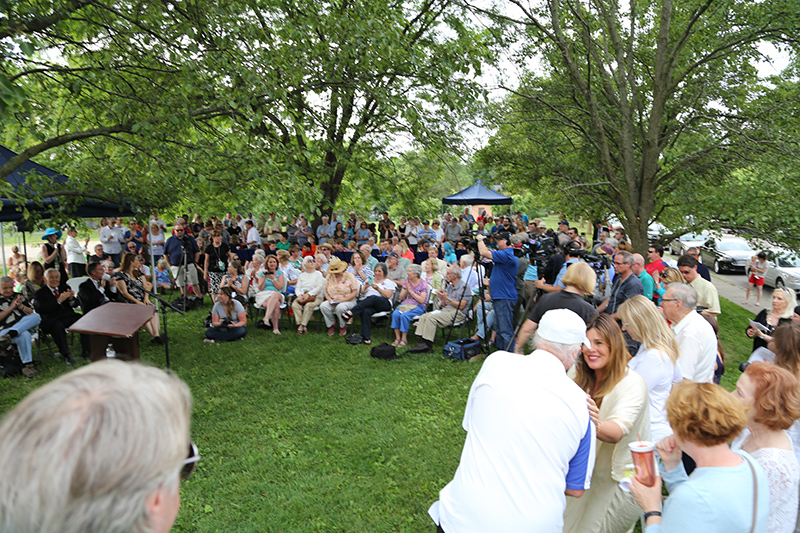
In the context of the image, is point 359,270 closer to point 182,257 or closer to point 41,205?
point 182,257

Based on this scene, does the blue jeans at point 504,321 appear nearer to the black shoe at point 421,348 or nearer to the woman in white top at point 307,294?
the black shoe at point 421,348

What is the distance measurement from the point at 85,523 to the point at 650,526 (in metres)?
1.93

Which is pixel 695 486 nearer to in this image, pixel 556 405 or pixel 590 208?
pixel 556 405

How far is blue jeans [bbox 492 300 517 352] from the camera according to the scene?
6.99m

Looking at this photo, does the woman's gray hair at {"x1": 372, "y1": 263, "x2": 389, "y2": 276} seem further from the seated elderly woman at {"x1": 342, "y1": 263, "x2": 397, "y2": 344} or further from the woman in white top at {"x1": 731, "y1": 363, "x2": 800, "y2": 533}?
the woman in white top at {"x1": 731, "y1": 363, "x2": 800, "y2": 533}

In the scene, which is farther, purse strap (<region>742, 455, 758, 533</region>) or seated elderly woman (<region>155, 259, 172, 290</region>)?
seated elderly woman (<region>155, 259, 172, 290</region>)

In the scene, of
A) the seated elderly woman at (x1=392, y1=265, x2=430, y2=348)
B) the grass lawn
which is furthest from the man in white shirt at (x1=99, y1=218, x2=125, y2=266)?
the seated elderly woman at (x1=392, y1=265, x2=430, y2=348)

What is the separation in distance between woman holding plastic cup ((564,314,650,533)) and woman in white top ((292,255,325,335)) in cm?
678

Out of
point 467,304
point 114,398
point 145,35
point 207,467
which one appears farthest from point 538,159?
point 114,398

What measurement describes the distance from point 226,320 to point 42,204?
3.23m

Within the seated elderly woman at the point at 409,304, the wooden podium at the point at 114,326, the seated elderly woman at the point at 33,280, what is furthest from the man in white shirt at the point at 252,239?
the wooden podium at the point at 114,326

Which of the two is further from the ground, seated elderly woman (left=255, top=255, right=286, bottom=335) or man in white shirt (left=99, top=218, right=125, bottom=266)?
man in white shirt (left=99, top=218, right=125, bottom=266)

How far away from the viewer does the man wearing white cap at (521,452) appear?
1761 mm

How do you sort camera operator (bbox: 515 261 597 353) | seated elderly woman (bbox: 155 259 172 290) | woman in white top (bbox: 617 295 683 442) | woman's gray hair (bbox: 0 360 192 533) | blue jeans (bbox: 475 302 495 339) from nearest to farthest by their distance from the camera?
woman's gray hair (bbox: 0 360 192 533) → woman in white top (bbox: 617 295 683 442) → camera operator (bbox: 515 261 597 353) → blue jeans (bbox: 475 302 495 339) → seated elderly woman (bbox: 155 259 172 290)
